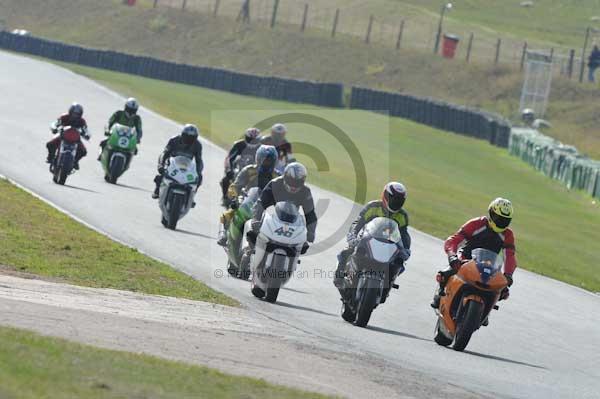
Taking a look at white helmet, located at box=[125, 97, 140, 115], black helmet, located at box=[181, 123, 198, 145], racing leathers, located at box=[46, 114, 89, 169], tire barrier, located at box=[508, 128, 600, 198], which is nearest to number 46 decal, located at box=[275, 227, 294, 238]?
black helmet, located at box=[181, 123, 198, 145]

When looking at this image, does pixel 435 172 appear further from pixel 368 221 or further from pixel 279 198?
pixel 368 221

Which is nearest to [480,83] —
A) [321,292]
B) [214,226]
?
[214,226]

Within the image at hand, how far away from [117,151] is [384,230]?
40.3 feet

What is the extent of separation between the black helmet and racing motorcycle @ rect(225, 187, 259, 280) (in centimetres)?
429

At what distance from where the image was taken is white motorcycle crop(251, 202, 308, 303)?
14.4 metres

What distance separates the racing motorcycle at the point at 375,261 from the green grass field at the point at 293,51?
4535 centimetres

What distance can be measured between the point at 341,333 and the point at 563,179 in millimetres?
28908

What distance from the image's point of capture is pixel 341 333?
1321cm

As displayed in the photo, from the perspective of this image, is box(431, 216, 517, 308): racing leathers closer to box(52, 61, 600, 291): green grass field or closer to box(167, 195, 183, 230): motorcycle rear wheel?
box(167, 195, 183, 230): motorcycle rear wheel

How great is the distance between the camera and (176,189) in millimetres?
20328

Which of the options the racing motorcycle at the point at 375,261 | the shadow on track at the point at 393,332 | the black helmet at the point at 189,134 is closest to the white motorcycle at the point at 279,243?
the racing motorcycle at the point at 375,261

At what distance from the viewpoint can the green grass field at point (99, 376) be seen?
8.16 meters

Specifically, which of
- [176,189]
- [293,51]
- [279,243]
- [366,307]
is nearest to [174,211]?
[176,189]

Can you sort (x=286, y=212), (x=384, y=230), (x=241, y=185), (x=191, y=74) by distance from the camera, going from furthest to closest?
(x=191, y=74)
(x=241, y=185)
(x=286, y=212)
(x=384, y=230)
